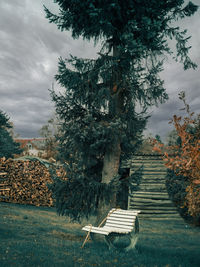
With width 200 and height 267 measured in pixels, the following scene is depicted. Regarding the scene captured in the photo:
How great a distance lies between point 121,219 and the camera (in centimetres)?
617

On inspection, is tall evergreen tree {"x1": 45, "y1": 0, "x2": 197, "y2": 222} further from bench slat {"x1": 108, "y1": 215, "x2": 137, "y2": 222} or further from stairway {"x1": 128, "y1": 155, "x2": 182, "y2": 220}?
stairway {"x1": 128, "y1": 155, "x2": 182, "y2": 220}

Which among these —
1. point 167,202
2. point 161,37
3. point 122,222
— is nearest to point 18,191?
point 167,202

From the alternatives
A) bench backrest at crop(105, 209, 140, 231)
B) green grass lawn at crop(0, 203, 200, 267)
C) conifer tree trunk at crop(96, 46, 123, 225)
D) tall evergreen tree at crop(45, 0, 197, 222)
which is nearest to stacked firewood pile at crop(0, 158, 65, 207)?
green grass lawn at crop(0, 203, 200, 267)

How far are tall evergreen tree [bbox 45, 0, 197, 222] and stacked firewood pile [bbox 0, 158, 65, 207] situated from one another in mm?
7718

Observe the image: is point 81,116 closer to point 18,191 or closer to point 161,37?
point 161,37

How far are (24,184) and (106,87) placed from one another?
9646 millimetres

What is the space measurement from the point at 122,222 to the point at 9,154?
18988 mm

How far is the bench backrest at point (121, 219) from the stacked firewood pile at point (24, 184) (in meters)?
8.60

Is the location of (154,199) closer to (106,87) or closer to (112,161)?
(112,161)

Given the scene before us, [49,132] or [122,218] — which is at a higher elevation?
[49,132]

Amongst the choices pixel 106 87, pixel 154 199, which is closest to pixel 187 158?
pixel 106 87

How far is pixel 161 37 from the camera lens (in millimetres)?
7566

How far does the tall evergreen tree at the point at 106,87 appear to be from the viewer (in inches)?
263

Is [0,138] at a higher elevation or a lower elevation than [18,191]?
higher
